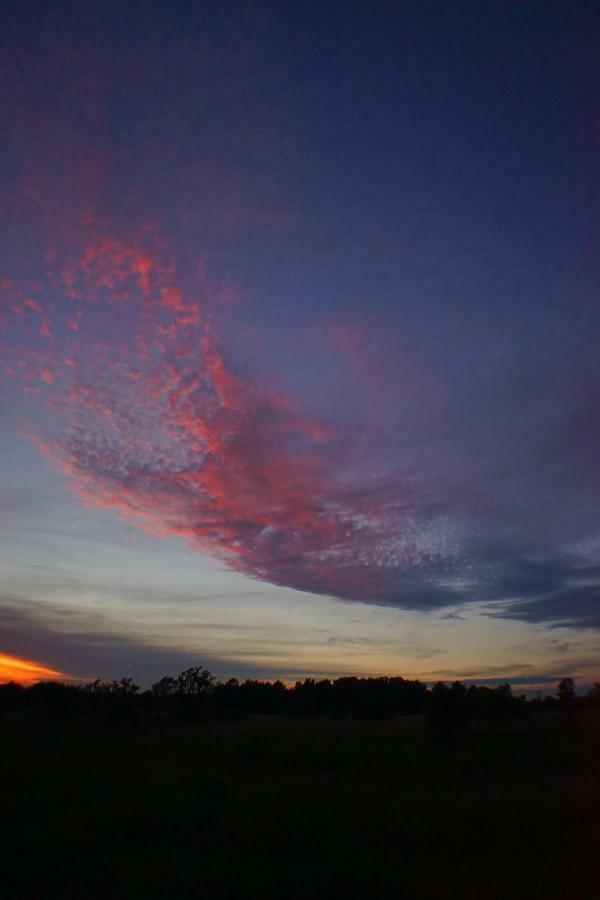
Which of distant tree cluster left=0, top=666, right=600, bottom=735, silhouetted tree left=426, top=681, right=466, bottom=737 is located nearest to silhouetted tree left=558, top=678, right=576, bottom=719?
distant tree cluster left=0, top=666, right=600, bottom=735

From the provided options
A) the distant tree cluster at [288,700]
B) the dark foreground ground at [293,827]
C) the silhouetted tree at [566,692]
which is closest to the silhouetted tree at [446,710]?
the distant tree cluster at [288,700]

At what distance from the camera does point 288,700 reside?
84.1 m

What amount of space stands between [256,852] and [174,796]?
499 cm

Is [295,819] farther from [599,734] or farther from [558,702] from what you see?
[558,702]

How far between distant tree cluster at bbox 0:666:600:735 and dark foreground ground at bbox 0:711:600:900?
1385 cm

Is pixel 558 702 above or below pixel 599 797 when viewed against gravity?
above

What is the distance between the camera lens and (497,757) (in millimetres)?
25391

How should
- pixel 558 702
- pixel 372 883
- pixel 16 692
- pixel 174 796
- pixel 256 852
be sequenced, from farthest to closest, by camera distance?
pixel 558 702
pixel 16 692
pixel 174 796
pixel 256 852
pixel 372 883

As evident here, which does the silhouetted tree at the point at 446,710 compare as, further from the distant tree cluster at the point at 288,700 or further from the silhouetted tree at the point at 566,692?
the silhouetted tree at the point at 566,692

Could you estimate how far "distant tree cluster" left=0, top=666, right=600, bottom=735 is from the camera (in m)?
36.8

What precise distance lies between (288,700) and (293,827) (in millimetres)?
76672

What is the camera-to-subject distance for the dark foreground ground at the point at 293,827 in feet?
29.4

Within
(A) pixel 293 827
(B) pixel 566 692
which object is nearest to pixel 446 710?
(A) pixel 293 827

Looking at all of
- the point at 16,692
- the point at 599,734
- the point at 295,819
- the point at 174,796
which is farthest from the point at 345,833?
the point at 16,692
